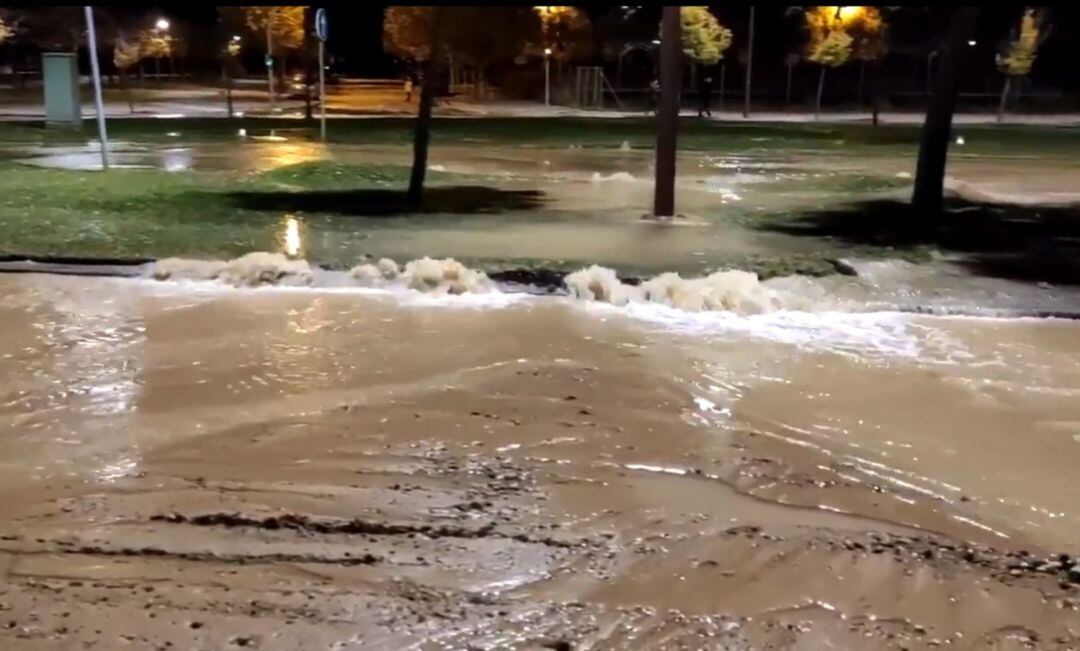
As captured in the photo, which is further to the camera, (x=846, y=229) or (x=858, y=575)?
(x=846, y=229)

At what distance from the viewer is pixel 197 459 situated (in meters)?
6.14

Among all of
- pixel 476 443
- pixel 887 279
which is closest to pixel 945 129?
pixel 887 279

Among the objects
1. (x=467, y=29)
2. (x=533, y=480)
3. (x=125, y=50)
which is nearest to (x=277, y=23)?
(x=125, y=50)

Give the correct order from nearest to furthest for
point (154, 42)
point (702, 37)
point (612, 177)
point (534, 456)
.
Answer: point (534, 456)
point (612, 177)
point (702, 37)
point (154, 42)

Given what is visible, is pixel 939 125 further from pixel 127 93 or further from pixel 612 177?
pixel 127 93

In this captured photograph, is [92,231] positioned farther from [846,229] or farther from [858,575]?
[858,575]

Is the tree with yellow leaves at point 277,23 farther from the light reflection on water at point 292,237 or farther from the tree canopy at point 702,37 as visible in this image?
the light reflection on water at point 292,237

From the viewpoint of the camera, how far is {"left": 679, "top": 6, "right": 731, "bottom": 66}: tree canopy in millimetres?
42688

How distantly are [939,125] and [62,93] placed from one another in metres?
22.0

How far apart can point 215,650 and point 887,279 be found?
8.12 meters

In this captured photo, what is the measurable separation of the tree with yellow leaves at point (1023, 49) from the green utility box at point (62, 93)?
3059 cm

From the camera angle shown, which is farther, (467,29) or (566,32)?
(566,32)

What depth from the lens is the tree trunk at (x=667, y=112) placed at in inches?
556

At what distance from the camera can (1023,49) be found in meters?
42.0
